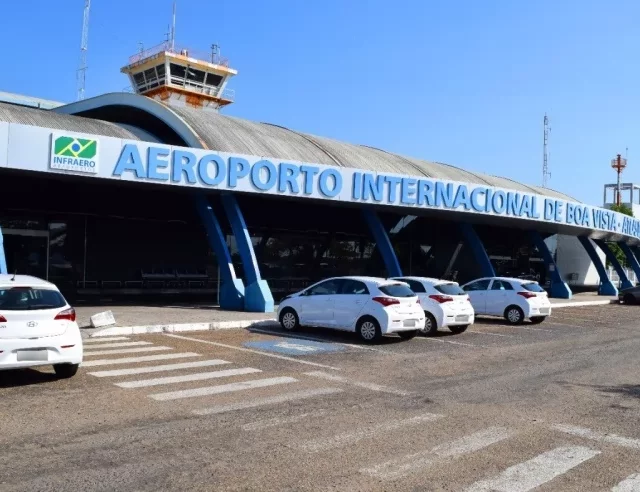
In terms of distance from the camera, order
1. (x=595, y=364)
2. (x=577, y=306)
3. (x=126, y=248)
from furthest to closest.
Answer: (x=577, y=306) → (x=126, y=248) → (x=595, y=364)

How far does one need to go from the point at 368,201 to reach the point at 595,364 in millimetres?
12048

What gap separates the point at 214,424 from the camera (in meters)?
7.54

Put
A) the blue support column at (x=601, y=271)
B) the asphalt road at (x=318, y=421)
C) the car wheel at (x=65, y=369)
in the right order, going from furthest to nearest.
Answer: the blue support column at (x=601, y=271) → the car wheel at (x=65, y=369) → the asphalt road at (x=318, y=421)

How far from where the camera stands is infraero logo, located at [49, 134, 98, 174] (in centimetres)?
1755

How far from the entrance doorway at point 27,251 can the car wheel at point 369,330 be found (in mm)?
15539

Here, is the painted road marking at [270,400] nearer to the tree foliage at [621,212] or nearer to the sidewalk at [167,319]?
the sidewalk at [167,319]

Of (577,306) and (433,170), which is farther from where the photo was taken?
(433,170)

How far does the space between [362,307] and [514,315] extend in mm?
8316

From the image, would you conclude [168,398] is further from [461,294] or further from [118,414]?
[461,294]

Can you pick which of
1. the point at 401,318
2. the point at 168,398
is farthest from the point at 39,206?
the point at 168,398

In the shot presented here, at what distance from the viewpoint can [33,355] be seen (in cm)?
925

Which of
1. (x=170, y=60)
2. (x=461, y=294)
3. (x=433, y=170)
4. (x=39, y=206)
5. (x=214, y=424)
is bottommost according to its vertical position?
(x=214, y=424)

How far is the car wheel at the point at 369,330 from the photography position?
1491 cm

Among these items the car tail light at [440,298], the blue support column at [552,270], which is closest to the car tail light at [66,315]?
the car tail light at [440,298]
